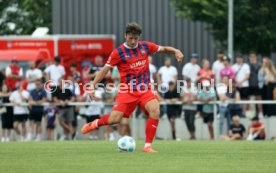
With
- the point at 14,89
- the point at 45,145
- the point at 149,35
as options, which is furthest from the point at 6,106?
the point at 149,35

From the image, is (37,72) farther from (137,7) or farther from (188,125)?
(137,7)

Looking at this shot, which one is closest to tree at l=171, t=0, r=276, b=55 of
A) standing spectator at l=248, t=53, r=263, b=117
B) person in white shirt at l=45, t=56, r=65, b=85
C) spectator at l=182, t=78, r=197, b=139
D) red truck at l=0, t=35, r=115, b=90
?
red truck at l=0, t=35, r=115, b=90

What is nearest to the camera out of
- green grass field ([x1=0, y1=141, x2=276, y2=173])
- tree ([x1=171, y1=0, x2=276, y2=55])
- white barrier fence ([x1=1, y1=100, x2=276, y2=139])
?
green grass field ([x1=0, y1=141, x2=276, y2=173])

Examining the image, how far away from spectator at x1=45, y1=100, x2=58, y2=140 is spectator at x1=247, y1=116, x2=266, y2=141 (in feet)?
16.5

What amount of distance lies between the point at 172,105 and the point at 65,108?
275cm

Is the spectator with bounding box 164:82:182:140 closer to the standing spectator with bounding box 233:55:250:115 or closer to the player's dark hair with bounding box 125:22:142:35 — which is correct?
the standing spectator with bounding box 233:55:250:115

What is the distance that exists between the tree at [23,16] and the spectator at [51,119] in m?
20.4

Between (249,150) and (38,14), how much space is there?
107 ft

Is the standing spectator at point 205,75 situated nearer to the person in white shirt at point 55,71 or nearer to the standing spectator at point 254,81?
the standing spectator at point 254,81

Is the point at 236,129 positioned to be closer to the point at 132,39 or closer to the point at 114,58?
the point at 114,58

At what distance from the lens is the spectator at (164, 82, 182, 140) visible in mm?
24422

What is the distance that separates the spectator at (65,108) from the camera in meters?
24.8

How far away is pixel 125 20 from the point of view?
38.9 meters

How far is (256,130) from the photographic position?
2333 cm
